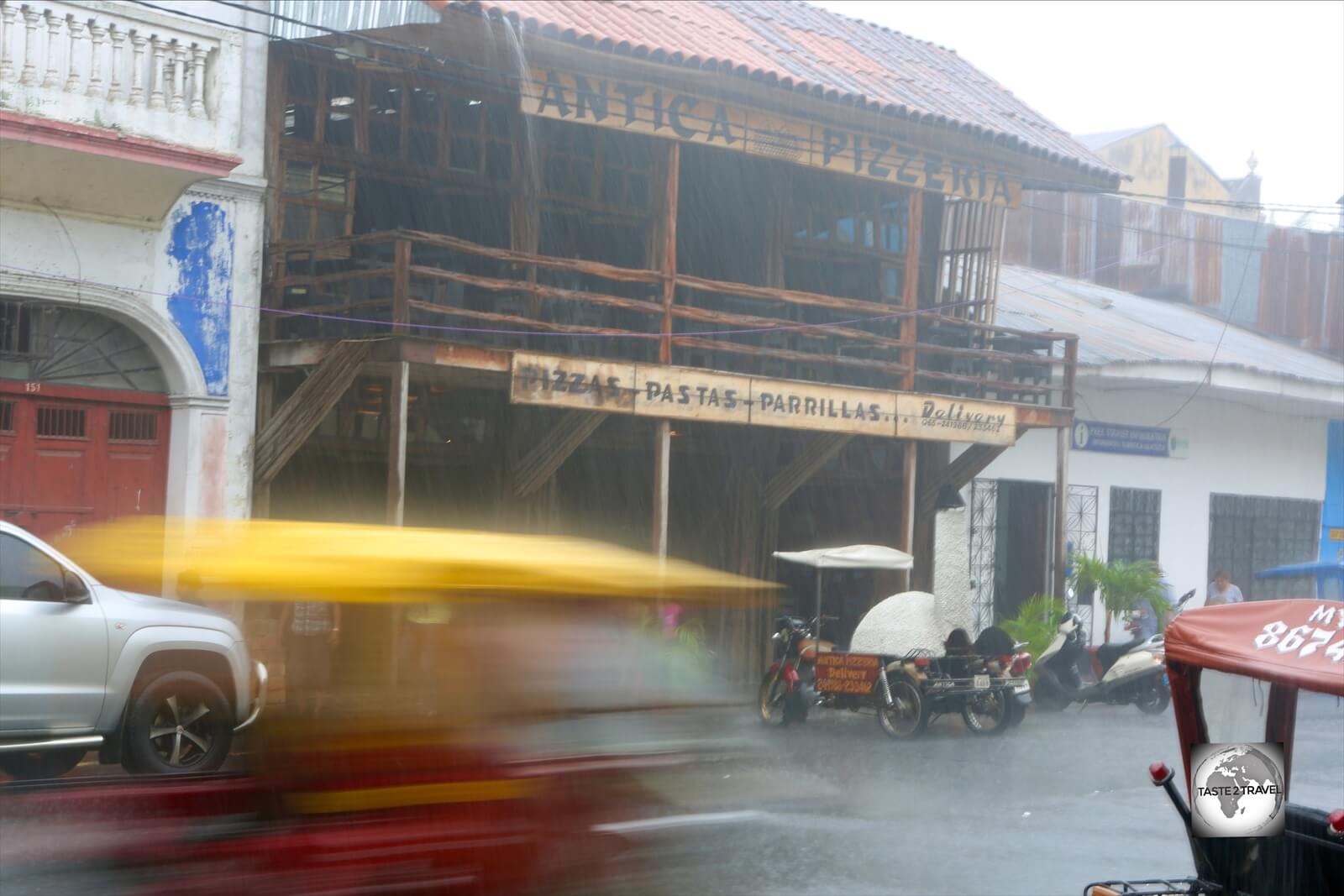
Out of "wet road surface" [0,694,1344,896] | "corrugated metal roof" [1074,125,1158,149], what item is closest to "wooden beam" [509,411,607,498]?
"wet road surface" [0,694,1344,896]

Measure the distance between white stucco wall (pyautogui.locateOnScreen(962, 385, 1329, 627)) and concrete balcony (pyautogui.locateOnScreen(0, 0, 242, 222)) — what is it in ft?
37.5

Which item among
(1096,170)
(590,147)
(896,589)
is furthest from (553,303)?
(1096,170)

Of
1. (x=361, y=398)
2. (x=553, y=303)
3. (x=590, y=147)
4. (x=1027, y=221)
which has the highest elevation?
(x=1027, y=221)

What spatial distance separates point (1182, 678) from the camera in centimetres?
543

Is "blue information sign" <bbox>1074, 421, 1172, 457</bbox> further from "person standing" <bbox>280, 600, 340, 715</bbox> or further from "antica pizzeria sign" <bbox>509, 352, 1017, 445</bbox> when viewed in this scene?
"person standing" <bbox>280, 600, 340, 715</bbox>

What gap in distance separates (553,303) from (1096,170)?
23.0ft

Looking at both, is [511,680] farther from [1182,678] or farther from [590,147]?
[590,147]

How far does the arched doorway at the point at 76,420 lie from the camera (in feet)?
40.2

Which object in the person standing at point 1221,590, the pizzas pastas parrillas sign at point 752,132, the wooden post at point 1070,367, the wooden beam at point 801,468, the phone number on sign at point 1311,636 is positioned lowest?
the person standing at point 1221,590

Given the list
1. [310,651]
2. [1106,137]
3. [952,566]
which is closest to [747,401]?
[952,566]

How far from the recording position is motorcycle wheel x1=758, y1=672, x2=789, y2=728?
47.0 ft

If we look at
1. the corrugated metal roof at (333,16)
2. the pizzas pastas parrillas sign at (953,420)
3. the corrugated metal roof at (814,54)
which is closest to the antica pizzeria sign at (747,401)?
the pizzas pastas parrillas sign at (953,420)

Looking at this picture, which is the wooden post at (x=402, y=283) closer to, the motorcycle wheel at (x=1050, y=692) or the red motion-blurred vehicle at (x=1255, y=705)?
the motorcycle wheel at (x=1050, y=692)

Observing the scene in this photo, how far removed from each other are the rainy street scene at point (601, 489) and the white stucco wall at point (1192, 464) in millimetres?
83
